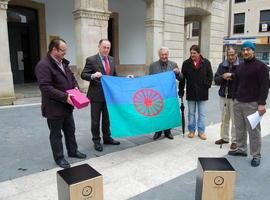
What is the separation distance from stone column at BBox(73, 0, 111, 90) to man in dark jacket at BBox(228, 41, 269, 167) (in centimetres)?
644

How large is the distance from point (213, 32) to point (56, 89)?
1270 centimetres

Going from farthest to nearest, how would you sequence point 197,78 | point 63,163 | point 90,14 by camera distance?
point 90,14 < point 197,78 < point 63,163

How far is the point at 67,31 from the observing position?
12875mm

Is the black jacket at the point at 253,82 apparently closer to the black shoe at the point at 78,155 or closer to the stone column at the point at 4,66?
the black shoe at the point at 78,155

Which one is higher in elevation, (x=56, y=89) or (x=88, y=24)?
(x=88, y=24)

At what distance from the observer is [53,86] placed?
382cm

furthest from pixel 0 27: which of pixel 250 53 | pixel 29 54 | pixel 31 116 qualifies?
pixel 250 53

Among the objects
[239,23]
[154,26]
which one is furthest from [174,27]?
[239,23]

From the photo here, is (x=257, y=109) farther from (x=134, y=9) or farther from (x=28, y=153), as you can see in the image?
(x=134, y=9)

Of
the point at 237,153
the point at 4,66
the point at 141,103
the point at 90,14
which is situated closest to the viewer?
the point at 237,153

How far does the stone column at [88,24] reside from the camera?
9375 millimetres

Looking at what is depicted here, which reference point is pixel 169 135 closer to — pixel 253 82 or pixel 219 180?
pixel 253 82

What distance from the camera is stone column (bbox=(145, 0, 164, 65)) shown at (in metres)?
11.6

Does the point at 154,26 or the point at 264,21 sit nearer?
the point at 154,26
